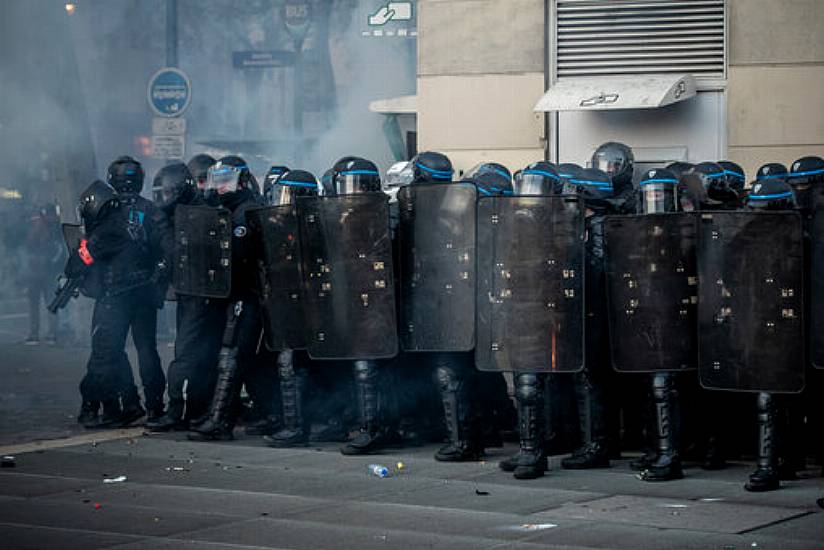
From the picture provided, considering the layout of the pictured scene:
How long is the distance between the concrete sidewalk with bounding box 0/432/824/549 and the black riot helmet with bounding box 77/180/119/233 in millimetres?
1979

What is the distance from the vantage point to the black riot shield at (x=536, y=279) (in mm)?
8633

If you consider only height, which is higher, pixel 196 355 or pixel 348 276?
pixel 348 276

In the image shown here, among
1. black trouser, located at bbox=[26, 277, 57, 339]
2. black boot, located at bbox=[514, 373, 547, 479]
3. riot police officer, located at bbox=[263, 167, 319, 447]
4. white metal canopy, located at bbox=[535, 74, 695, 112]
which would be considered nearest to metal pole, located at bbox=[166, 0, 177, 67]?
black trouser, located at bbox=[26, 277, 57, 339]

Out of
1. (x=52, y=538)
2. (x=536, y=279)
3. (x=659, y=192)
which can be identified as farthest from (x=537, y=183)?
(x=52, y=538)

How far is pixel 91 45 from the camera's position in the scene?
651 inches

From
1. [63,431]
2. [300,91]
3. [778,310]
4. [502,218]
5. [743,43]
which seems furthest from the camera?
[300,91]

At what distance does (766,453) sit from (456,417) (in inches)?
77.7

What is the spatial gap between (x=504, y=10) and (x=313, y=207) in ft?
16.0

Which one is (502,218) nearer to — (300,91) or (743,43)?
(743,43)

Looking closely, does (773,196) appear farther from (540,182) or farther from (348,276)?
(348,276)

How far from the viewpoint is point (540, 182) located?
892 centimetres

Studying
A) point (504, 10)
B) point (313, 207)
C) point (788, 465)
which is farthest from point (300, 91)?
point (788, 465)

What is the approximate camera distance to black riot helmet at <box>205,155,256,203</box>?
1037cm

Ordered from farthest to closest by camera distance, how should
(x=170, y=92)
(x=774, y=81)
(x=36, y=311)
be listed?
(x=36, y=311)
(x=170, y=92)
(x=774, y=81)
